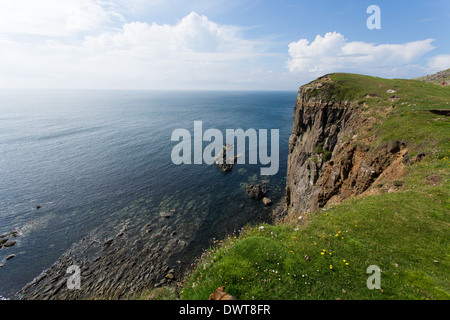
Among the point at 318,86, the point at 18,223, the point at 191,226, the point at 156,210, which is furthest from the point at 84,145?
the point at 318,86

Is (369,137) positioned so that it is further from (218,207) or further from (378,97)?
(218,207)

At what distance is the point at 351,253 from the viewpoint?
1127 centimetres

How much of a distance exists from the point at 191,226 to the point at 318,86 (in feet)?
141

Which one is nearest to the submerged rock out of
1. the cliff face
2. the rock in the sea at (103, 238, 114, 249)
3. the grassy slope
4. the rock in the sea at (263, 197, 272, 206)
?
the rock in the sea at (103, 238, 114, 249)

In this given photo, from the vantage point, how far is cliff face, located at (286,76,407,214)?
22.6 metres

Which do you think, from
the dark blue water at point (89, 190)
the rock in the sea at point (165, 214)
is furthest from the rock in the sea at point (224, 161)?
the rock in the sea at point (165, 214)

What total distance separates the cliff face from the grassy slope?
3.79 m

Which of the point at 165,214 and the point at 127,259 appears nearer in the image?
the point at 127,259

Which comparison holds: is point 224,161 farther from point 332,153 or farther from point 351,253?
point 351,253

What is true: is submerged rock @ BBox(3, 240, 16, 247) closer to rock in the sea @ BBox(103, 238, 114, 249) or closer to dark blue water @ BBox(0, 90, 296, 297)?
dark blue water @ BBox(0, 90, 296, 297)

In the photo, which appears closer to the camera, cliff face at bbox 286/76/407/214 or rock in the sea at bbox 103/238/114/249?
cliff face at bbox 286/76/407/214

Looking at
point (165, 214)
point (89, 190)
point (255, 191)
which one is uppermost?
point (89, 190)

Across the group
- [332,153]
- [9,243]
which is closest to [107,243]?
[9,243]

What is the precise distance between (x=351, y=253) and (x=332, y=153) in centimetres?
2620
